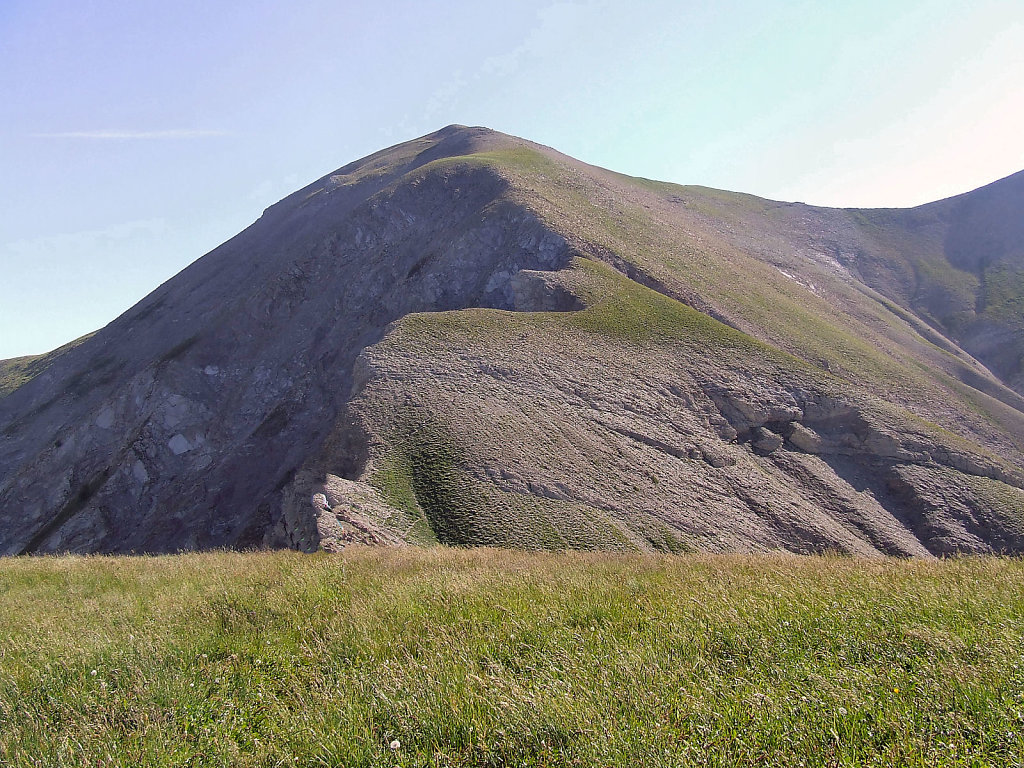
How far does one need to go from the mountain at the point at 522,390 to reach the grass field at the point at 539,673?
13.0 metres

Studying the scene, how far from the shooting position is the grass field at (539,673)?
3992mm

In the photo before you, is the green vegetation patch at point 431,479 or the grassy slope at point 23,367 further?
the grassy slope at point 23,367

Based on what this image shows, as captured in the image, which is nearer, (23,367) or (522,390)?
(522,390)

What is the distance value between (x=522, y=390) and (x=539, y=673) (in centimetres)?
3041

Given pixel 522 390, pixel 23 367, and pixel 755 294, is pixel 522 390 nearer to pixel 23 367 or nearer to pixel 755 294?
pixel 755 294

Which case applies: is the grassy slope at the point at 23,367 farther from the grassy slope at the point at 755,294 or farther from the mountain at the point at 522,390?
the grassy slope at the point at 755,294

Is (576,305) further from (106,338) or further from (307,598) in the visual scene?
(106,338)

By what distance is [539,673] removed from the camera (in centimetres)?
501

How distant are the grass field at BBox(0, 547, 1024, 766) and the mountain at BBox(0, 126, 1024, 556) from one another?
13.0 meters

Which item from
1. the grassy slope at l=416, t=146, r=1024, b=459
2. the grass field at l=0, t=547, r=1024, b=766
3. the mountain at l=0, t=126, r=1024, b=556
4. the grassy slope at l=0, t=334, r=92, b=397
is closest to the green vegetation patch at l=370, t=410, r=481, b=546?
the mountain at l=0, t=126, r=1024, b=556

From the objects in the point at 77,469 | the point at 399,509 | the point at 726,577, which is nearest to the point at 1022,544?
the point at 399,509

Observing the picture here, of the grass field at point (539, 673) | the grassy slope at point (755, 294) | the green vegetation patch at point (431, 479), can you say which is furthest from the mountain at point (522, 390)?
the grass field at point (539, 673)

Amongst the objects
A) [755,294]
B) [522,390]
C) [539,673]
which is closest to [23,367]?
[522,390]

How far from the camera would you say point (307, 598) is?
24.6 ft
